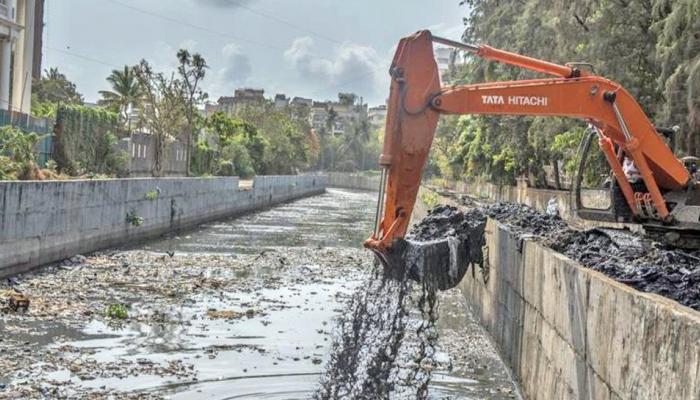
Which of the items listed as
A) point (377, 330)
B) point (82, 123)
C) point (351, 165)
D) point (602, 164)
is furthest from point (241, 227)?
point (351, 165)

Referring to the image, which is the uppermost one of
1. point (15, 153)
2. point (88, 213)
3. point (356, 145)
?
point (356, 145)

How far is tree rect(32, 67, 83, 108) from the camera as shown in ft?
196

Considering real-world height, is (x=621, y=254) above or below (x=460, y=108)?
below

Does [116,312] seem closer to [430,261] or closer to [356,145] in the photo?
[430,261]

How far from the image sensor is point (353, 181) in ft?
371

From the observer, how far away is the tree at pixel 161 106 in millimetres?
41969

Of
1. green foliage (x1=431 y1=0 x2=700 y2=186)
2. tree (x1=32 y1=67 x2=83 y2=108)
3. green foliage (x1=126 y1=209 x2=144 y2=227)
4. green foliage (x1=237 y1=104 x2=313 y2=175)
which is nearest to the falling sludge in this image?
green foliage (x1=431 y1=0 x2=700 y2=186)

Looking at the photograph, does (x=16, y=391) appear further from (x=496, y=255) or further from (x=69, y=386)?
(x=496, y=255)

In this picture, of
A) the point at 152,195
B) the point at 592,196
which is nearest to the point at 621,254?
the point at 592,196

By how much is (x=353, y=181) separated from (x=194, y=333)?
333ft

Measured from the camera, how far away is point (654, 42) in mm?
22734

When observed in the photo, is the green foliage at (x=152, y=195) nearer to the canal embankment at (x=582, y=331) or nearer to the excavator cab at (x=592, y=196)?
the excavator cab at (x=592, y=196)

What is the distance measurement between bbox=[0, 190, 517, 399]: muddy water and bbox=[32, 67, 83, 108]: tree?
128 feet

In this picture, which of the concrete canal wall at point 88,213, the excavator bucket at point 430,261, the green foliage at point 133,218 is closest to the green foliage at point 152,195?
the concrete canal wall at point 88,213
